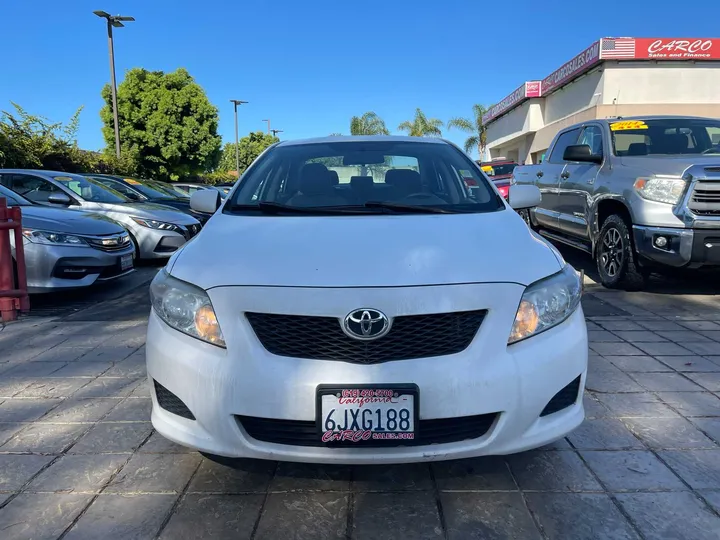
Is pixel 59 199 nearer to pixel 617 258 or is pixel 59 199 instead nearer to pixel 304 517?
pixel 304 517

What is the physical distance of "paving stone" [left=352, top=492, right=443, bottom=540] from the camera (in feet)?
6.66

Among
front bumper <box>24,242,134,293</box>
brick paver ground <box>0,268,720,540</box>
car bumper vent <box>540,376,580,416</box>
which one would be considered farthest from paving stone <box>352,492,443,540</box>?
front bumper <box>24,242,134,293</box>

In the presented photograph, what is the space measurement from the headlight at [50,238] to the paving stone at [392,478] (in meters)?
4.50

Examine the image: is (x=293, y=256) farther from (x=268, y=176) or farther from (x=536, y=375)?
(x=268, y=176)

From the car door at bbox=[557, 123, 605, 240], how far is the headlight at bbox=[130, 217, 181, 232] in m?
5.40

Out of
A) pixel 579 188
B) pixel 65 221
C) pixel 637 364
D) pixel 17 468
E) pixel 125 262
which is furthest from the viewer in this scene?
pixel 579 188

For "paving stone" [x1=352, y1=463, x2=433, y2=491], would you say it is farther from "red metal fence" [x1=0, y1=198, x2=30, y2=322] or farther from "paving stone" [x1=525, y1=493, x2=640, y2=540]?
"red metal fence" [x1=0, y1=198, x2=30, y2=322]

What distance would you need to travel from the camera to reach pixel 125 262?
6277mm

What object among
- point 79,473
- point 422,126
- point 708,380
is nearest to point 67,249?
point 79,473

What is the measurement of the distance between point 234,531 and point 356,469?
606mm

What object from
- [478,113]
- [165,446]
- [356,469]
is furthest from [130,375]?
[478,113]

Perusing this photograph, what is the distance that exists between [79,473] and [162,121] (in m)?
26.7

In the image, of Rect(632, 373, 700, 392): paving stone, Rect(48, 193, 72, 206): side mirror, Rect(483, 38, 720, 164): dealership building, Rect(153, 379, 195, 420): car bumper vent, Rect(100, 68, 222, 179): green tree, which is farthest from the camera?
Rect(100, 68, 222, 179): green tree

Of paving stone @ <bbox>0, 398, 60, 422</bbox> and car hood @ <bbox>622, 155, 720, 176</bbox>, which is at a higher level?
car hood @ <bbox>622, 155, 720, 176</bbox>
